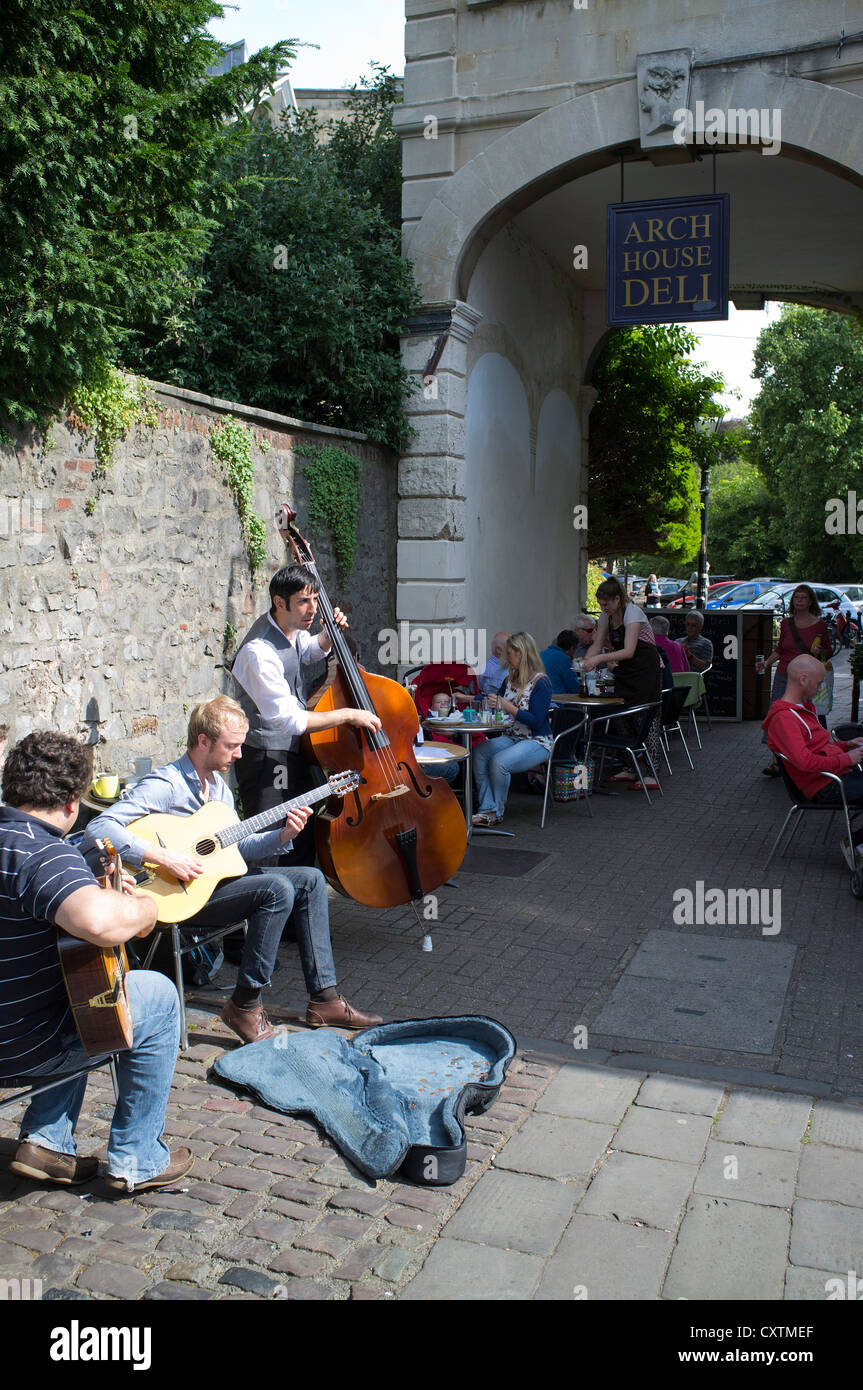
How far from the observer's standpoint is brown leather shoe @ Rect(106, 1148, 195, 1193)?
3.36 meters

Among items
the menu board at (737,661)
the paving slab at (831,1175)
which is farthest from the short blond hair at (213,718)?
the menu board at (737,661)

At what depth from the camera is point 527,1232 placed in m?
3.21

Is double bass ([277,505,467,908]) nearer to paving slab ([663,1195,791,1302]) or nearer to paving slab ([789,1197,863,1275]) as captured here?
paving slab ([663,1195,791,1302])

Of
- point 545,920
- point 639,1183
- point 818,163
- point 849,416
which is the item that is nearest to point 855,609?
point 849,416

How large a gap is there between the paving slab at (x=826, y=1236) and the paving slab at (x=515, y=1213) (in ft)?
2.10

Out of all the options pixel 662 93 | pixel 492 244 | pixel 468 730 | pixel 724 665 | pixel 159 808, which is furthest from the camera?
pixel 724 665

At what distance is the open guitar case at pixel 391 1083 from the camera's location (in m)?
3.55

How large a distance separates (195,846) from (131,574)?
3072 mm

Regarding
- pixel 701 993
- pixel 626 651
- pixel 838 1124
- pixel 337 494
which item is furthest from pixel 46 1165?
pixel 337 494

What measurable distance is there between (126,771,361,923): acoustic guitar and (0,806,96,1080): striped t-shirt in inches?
28.3

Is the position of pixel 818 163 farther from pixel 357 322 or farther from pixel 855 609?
pixel 855 609

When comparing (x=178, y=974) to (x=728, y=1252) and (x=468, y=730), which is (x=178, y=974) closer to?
(x=728, y=1252)

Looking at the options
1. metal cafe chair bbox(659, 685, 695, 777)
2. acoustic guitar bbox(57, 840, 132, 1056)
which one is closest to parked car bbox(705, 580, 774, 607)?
metal cafe chair bbox(659, 685, 695, 777)

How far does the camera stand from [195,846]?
162 inches
